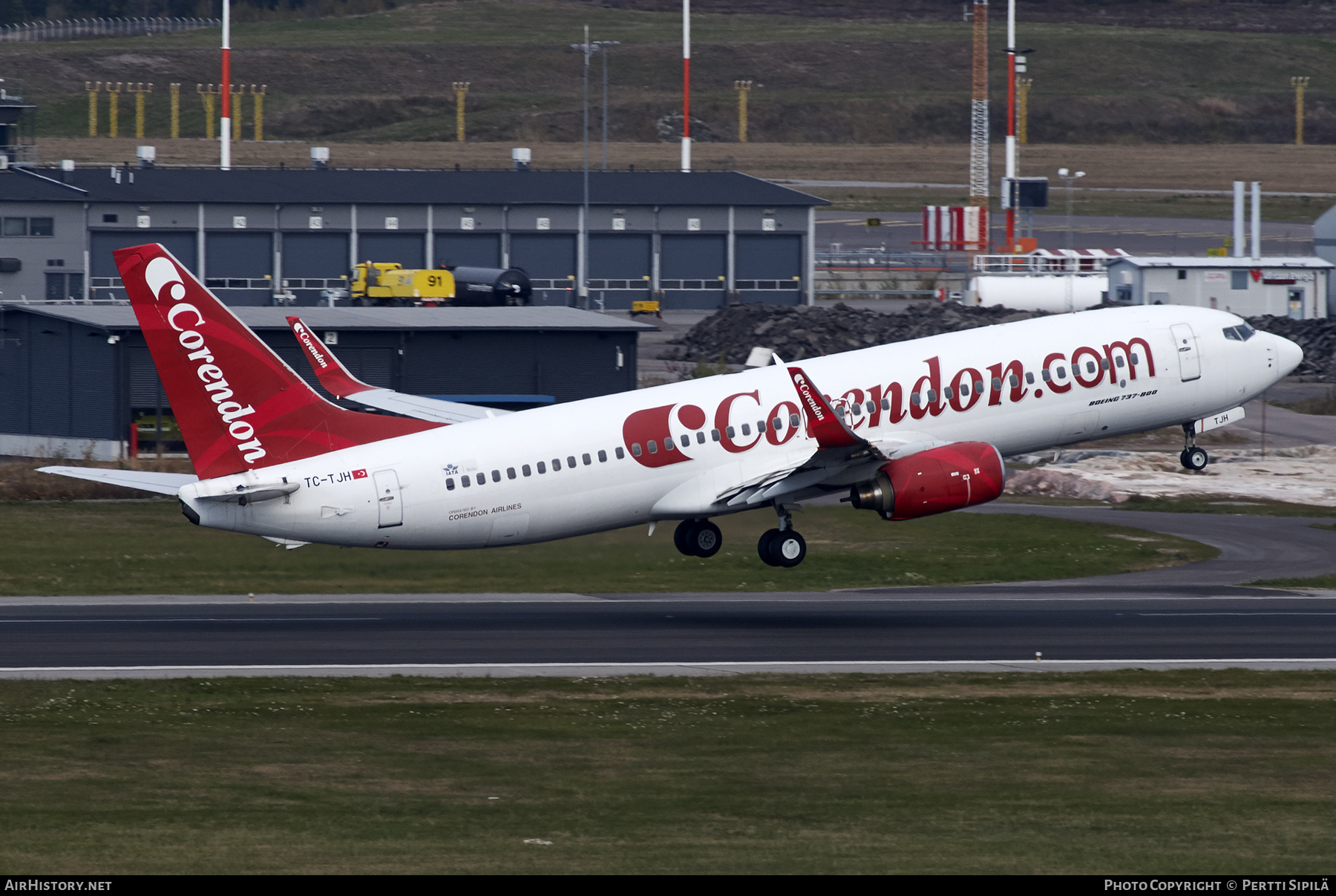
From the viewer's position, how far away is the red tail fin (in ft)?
125

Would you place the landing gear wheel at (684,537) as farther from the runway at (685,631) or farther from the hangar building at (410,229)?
the hangar building at (410,229)

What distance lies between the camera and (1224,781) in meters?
27.4

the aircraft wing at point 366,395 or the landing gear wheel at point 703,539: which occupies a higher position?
the aircraft wing at point 366,395

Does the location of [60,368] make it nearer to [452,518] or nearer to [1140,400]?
[452,518]

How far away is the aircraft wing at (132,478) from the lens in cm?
3612

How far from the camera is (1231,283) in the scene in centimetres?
11181

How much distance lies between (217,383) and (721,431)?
Result: 1240 centimetres


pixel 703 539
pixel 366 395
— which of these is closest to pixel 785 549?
pixel 703 539

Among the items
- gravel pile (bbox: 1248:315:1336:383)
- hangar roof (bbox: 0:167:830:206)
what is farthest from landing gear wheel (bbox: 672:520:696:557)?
hangar roof (bbox: 0:167:830:206)

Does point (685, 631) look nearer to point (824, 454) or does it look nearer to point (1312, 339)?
point (824, 454)

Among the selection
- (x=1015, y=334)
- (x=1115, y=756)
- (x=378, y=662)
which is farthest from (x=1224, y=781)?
(x=1015, y=334)

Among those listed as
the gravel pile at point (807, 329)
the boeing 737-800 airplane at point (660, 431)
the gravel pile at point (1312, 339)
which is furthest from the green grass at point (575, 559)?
the gravel pile at point (1312, 339)

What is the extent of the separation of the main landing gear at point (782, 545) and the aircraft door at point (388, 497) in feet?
31.0

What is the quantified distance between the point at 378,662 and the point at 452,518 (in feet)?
16.6
